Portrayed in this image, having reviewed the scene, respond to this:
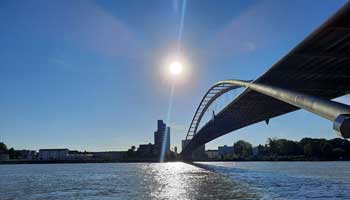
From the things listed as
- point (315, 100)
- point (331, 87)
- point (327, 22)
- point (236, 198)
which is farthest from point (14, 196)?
point (331, 87)

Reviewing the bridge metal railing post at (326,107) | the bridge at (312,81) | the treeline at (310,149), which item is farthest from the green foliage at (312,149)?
the bridge metal railing post at (326,107)

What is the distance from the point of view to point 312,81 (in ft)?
117

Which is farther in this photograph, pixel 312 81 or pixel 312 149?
pixel 312 149

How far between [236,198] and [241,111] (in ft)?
99.6

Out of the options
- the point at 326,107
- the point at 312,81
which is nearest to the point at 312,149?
the point at 312,81

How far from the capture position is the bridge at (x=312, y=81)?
20.5m

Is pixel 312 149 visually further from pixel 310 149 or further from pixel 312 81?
pixel 312 81

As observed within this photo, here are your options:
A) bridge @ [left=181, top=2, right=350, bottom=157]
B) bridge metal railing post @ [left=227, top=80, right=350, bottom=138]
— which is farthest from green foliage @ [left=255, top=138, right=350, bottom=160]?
bridge metal railing post @ [left=227, top=80, right=350, bottom=138]

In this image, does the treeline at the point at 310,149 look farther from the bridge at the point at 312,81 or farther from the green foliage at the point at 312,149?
the bridge at the point at 312,81

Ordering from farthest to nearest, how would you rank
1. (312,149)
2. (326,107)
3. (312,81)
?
(312,149)
(312,81)
(326,107)

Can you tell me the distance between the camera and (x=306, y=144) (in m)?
172

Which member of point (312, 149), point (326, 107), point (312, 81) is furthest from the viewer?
point (312, 149)

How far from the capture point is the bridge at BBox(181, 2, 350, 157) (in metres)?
20.5

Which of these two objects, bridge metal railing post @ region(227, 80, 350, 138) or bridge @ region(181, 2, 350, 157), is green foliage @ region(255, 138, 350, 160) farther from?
bridge metal railing post @ region(227, 80, 350, 138)
